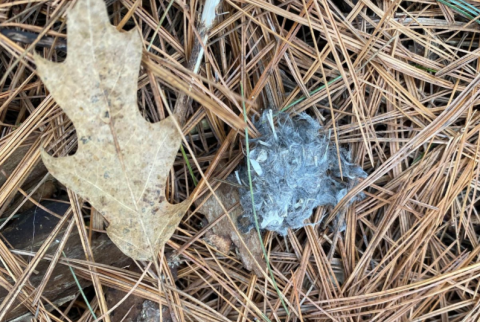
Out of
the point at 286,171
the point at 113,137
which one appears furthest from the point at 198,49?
the point at 286,171

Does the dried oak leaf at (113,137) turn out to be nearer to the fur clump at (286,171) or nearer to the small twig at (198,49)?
the small twig at (198,49)

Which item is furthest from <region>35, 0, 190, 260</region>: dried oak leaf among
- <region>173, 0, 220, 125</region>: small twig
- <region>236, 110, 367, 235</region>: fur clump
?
<region>236, 110, 367, 235</region>: fur clump

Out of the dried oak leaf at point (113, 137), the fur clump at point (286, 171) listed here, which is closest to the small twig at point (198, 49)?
the dried oak leaf at point (113, 137)

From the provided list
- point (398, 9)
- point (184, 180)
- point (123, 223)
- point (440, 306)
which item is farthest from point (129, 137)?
point (440, 306)

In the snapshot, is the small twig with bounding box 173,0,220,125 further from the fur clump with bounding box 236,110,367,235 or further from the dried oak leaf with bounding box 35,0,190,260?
the fur clump with bounding box 236,110,367,235

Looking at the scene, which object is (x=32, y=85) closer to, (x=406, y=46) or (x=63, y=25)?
(x=63, y=25)
